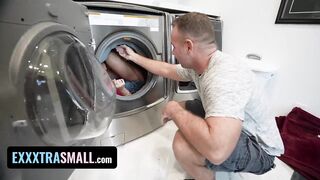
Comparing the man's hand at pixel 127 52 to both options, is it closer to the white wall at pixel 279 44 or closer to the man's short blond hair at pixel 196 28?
the white wall at pixel 279 44

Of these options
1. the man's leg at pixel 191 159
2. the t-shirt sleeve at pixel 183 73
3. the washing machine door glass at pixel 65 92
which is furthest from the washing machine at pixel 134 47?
the man's leg at pixel 191 159

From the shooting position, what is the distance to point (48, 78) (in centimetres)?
68

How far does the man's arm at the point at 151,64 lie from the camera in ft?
4.95

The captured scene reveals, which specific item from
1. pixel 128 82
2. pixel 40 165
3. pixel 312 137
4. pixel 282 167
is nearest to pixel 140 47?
pixel 128 82

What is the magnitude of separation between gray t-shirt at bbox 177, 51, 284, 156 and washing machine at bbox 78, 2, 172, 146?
0.56m

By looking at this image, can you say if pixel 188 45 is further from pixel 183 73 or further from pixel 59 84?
pixel 59 84

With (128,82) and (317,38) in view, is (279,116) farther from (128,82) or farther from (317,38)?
(128,82)

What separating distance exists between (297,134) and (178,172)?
1010mm

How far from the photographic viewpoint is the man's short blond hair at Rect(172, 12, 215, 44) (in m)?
1.04

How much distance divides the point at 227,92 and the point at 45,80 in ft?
2.16

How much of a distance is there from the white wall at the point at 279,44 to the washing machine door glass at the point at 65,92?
2.65 ft

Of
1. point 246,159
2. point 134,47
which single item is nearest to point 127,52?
point 134,47

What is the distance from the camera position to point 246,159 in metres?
1.08

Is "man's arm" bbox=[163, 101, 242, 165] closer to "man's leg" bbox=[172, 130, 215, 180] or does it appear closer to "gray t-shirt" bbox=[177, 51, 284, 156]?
"gray t-shirt" bbox=[177, 51, 284, 156]
